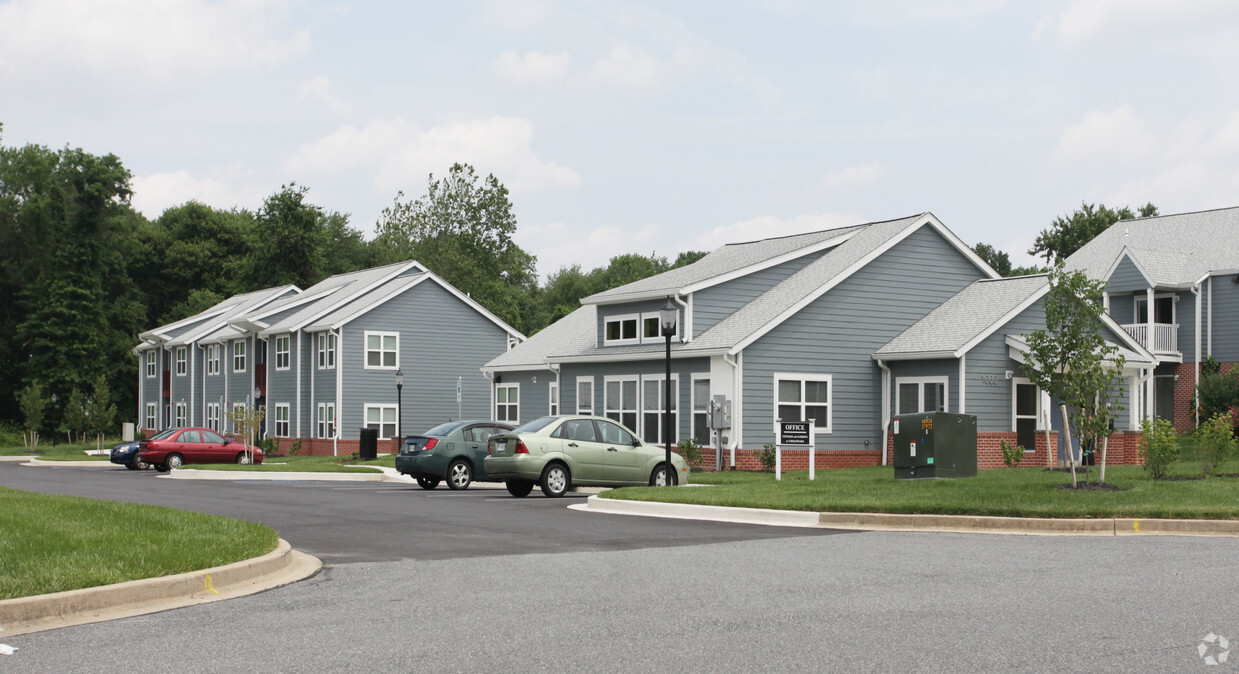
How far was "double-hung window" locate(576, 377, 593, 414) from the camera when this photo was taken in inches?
1430

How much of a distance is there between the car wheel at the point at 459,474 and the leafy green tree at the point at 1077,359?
12202 mm

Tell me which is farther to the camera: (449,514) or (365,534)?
(449,514)

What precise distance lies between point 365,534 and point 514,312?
214 feet

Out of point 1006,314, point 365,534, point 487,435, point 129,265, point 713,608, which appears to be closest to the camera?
point 713,608

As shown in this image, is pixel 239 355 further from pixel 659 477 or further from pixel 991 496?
pixel 991 496

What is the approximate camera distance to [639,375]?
112ft

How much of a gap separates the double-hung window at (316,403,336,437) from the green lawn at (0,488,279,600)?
111 feet

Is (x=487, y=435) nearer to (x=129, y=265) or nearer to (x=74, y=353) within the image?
(x=74, y=353)

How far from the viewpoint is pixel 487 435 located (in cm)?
2703

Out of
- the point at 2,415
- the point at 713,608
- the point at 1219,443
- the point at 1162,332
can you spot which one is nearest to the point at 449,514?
the point at 713,608

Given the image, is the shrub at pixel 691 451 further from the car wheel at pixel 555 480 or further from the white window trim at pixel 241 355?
the white window trim at pixel 241 355

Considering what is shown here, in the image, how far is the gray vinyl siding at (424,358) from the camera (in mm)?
50844

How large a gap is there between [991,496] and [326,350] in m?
37.8

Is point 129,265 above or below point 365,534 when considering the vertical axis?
above
